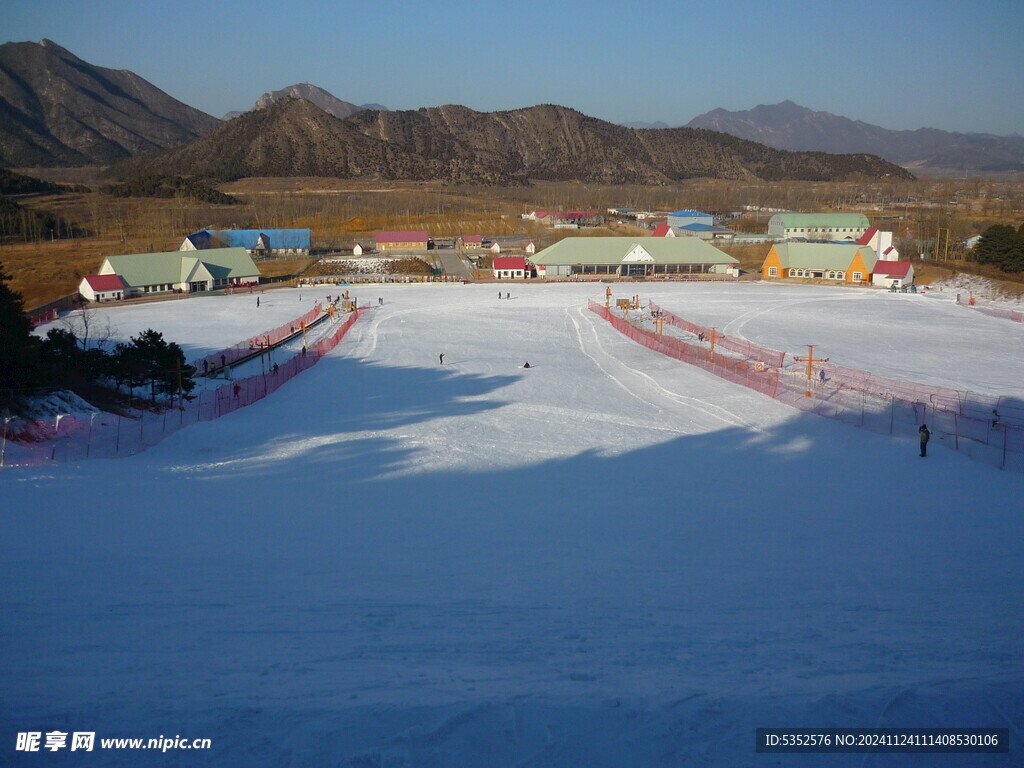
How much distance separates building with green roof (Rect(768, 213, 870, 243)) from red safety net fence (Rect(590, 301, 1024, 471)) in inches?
1901

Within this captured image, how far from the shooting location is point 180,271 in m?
40.3

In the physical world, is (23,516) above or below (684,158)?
below

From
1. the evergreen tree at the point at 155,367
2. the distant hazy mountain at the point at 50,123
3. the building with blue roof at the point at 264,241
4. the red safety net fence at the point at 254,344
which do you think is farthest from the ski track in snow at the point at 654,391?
the distant hazy mountain at the point at 50,123

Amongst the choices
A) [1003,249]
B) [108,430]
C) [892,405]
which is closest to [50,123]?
[1003,249]

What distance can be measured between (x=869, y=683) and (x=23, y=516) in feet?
29.7

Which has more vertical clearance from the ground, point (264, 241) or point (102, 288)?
point (264, 241)

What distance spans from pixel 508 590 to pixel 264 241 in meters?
53.6

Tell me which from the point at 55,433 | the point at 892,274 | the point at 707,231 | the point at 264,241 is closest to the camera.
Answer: the point at 55,433

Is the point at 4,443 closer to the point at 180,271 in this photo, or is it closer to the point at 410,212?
the point at 180,271

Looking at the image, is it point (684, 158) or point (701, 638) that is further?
point (684, 158)

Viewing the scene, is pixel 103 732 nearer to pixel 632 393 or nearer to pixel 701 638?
pixel 701 638

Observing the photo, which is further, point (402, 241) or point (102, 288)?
point (402, 241)

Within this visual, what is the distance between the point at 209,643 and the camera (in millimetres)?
5965

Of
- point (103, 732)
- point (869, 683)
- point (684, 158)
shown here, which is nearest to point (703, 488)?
point (869, 683)
